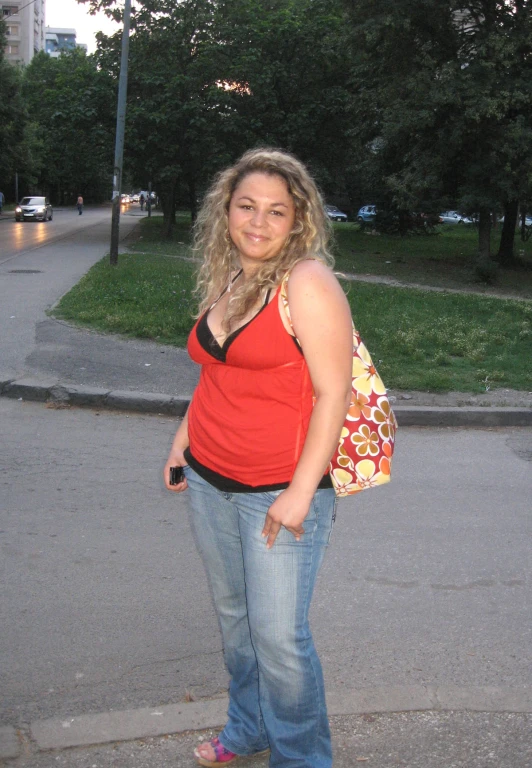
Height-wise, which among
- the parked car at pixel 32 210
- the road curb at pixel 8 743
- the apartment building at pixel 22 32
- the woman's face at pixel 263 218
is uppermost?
the apartment building at pixel 22 32

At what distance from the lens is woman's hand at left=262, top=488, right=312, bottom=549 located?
2164 mm

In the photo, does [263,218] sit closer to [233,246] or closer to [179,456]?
[233,246]

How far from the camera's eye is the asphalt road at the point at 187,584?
3.36 meters

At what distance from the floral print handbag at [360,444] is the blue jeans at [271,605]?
0.08 metres

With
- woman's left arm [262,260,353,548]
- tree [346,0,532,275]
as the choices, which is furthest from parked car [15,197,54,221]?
woman's left arm [262,260,353,548]

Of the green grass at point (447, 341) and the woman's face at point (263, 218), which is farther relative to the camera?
the green grass at point (447, 341)

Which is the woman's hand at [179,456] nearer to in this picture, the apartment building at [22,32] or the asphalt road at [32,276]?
the asphalt road at [32,276]

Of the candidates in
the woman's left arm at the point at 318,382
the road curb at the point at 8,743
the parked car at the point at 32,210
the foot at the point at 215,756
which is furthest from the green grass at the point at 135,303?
the parked car at the point at 32,210

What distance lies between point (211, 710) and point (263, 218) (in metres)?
1.82

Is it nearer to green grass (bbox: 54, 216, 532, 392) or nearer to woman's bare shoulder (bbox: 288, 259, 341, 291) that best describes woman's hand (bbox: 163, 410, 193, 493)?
woman's bare shoulder (bbox: 288, 259, 341, 291)

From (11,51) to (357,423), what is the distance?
120 meters

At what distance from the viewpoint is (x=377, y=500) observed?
5492 mm

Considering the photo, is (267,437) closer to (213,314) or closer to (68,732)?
(213,314)

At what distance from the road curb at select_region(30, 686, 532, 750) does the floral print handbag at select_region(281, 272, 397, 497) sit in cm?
122
